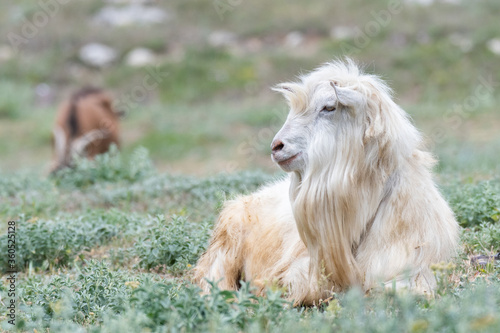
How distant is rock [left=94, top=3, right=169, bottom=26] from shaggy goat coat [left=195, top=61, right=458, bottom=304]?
20096 mm

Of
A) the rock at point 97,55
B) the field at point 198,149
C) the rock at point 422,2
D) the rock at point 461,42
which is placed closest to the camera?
the field at point 198,149

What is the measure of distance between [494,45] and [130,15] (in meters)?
12.0

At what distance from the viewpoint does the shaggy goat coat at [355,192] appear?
4.63m

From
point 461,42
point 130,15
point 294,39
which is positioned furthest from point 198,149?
point 130,15

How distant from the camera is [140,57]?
71.9ft

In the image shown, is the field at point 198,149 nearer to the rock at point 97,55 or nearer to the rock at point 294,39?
the rock at point 294,39

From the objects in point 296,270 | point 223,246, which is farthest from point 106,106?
point 296,270

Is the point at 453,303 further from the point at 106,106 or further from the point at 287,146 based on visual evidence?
the point at 106,106

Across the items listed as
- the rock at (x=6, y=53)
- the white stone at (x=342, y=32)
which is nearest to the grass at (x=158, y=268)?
the white stone at (x=342, y=32)

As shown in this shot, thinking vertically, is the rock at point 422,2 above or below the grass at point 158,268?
above

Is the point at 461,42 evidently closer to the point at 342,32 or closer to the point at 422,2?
the point at 422,2

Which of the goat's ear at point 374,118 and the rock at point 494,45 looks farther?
the rock at point 494,45

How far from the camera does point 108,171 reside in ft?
33.3

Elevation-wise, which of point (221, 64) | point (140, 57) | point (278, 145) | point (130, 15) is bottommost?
point (278, 145)
